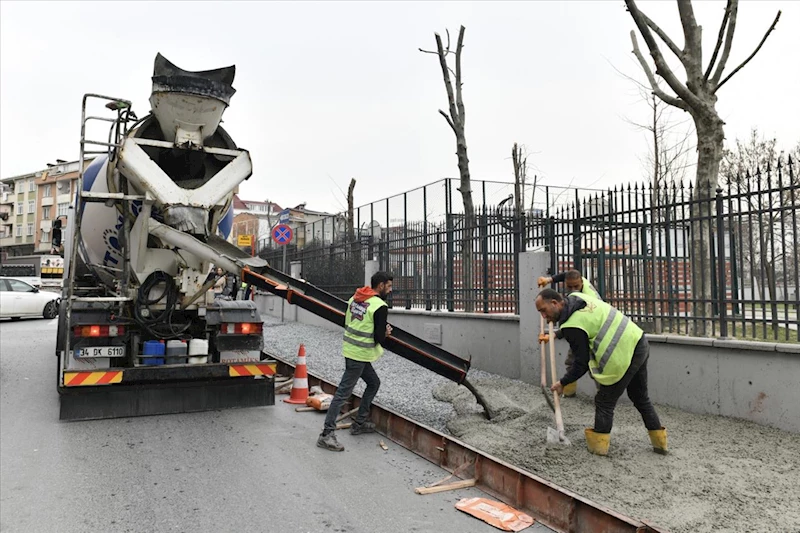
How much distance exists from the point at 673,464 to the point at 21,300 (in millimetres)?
20834

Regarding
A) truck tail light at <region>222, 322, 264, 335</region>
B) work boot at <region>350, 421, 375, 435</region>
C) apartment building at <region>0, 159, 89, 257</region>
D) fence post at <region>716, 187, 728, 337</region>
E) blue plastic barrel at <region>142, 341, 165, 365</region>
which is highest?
apartment building at <region>0, 159, 89, 257</region>

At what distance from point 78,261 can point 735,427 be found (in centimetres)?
841

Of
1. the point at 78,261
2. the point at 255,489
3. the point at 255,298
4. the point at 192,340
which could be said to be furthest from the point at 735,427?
the point at 255,298

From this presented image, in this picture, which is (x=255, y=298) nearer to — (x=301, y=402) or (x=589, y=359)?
(x=301, y=402)

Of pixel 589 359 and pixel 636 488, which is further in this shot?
pixel 589 359

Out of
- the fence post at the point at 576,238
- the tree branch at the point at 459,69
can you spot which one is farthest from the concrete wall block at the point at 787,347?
the tree branch at the point at 459,69

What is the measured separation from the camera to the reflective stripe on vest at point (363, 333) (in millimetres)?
5363

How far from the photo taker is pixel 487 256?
9.55 meters

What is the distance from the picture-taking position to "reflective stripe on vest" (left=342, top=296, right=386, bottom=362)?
17.6 ft

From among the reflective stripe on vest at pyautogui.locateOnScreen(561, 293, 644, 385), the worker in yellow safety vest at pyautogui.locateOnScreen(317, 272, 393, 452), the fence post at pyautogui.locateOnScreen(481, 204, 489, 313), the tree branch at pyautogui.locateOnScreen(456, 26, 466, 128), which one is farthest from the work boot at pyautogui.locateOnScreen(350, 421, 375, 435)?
the tree branch at pyautogui.locateOnScreen(456, 26, 466, 128)

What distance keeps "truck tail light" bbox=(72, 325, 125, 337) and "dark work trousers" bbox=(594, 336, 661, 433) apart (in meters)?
5.17

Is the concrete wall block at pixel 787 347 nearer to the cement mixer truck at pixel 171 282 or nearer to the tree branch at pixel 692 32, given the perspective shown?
the cement mixer truck at pixel 171 282

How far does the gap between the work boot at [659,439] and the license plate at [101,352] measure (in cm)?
555

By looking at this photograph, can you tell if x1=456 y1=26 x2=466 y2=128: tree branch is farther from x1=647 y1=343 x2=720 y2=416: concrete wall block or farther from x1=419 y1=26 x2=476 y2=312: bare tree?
x1=647 y1=343 x2=720 y2=416: concrete wall block
